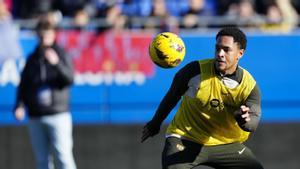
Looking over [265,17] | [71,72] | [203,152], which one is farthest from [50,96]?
[265,17]

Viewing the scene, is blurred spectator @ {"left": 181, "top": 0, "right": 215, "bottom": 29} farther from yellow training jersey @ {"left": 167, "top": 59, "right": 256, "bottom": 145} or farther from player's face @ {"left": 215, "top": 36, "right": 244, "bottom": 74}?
player's face @ {"left": 215, "top": 36, "right": 244, "bottom": 74}

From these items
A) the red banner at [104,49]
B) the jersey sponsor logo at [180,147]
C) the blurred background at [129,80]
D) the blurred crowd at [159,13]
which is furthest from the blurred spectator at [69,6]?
the jersey sponsor logo at [180,147]

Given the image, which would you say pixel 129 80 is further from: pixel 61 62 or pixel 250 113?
pixel 250 113

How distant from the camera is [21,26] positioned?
13570mm

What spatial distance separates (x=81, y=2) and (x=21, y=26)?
1.17 m

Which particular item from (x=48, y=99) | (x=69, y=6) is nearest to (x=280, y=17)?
(x=69, y=6)

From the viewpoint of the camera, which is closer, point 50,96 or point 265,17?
point 50,96

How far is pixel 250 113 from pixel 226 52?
605 mm

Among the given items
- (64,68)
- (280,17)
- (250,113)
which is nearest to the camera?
(250,113)

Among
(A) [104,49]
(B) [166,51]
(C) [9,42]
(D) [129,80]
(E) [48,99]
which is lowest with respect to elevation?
(D) [129,80]

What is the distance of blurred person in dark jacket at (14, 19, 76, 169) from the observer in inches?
431

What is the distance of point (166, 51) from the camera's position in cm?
834

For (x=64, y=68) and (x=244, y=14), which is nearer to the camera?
(x=64, y=68)

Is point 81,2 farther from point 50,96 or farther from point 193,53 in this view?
point 50,96
